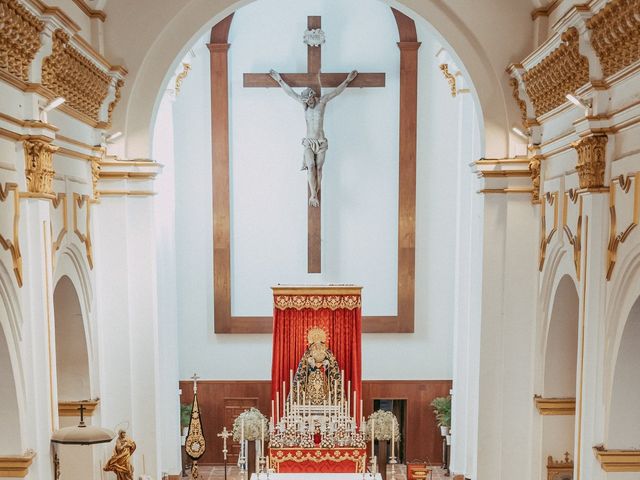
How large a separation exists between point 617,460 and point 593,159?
224 cm

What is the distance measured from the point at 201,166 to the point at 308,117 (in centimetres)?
205

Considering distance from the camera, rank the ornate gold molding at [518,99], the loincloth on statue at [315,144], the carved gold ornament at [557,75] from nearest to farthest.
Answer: the carved gold ornament at [557,75], the ornate gold molding at [518,99], the loincloth on statue at [315,144]

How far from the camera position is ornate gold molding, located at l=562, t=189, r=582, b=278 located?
18.4ft

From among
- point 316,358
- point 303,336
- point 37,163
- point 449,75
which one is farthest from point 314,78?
point 37,163

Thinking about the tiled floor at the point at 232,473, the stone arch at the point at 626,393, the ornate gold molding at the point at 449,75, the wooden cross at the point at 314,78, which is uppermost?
the wooden cross at the point at 314,78

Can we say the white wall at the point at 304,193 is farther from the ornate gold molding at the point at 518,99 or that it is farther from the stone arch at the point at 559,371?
the stone arch at the point at 559,371

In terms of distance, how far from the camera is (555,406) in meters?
6.82

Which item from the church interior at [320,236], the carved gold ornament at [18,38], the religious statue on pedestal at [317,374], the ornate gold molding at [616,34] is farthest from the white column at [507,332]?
the carved gold ornament at [18,38]

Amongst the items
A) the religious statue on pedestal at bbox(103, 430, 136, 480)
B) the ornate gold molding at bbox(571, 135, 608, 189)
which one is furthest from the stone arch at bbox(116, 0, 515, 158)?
the religious statue on pedestal at bbox(103, 430, 136, 480)

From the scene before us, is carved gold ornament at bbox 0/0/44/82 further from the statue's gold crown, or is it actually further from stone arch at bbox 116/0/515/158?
the statue's gold crown

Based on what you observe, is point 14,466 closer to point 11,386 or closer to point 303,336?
point 11,386

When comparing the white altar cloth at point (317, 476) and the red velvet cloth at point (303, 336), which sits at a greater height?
the red velvet cloth at point (303, 336)

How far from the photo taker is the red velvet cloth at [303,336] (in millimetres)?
10539

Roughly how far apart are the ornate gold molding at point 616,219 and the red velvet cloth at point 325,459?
5.22 m
